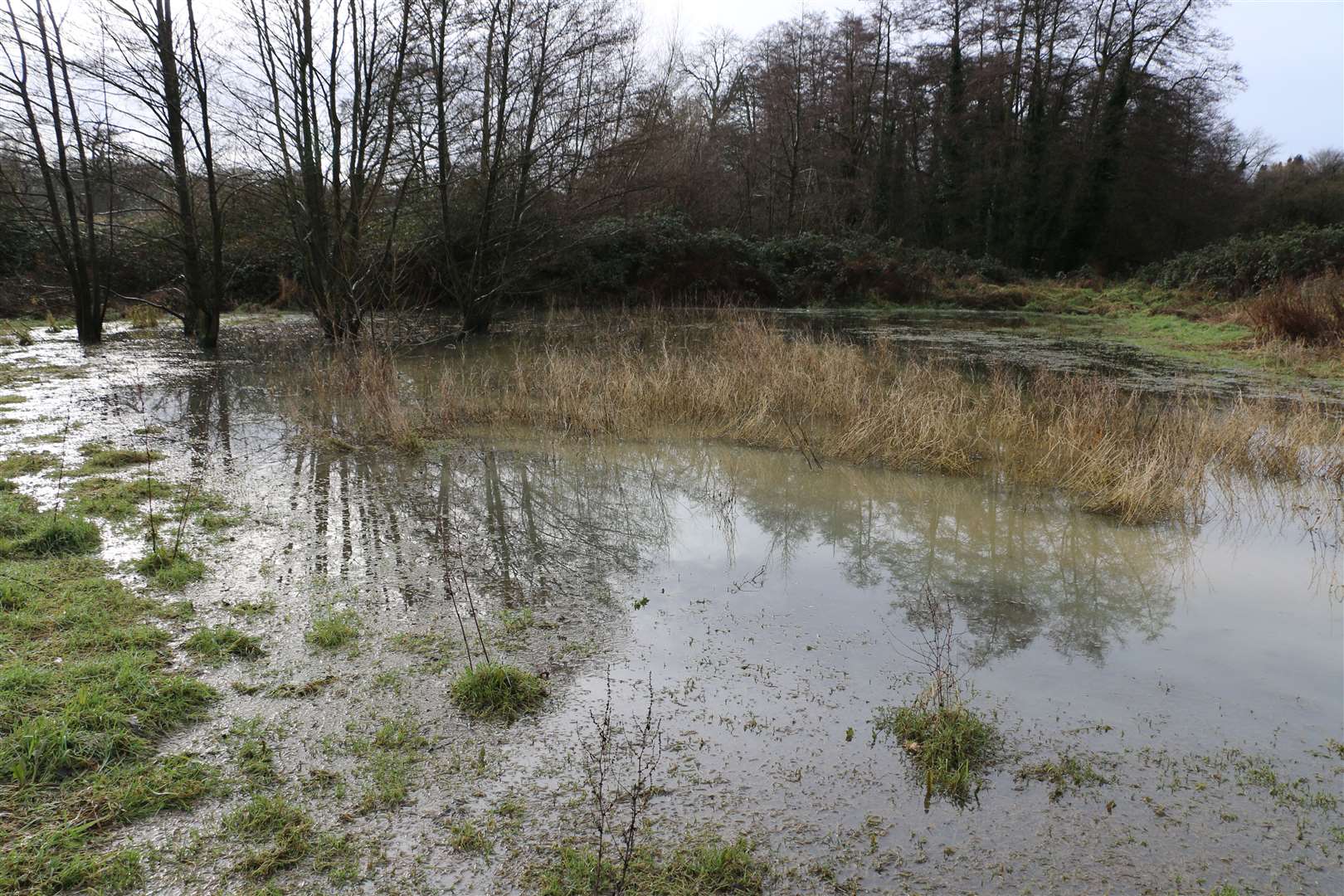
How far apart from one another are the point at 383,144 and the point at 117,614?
35.6 ft

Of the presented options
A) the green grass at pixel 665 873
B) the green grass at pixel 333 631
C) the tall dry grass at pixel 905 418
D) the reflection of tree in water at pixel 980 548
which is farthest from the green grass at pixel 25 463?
the green grass at pixel 665 873

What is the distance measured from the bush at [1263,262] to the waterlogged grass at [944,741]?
730 inches

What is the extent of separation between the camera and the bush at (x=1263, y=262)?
60.5ft

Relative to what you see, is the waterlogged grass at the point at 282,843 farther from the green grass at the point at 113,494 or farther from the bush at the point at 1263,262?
the bush at the point at 1263,262

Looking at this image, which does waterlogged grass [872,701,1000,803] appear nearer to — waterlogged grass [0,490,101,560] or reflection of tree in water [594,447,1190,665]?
reflection of tree in water [594,447,1190,665]

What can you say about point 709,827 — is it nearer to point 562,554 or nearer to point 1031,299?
point 562,554

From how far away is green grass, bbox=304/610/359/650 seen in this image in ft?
11.8

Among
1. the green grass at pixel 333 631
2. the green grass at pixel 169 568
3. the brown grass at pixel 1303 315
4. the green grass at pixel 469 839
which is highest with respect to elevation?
the brown grass at pixel 1303 315

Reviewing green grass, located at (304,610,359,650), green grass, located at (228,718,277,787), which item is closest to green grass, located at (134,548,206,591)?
green grass, located at (304,610,359,650)

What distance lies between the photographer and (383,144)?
12789 mm

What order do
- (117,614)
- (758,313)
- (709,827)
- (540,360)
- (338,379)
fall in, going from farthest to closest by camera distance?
(758,313)
(540,360)
(338,379)
(117,614)
(709,827)

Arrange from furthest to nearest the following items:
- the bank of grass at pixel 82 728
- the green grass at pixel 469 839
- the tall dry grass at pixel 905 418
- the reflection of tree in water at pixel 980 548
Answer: the tall dry grass at pixel 905 418, the reflection of tree in water at pixel 980 548, the green grass at pixel 469 839, the bank of grass at pixel 82 728

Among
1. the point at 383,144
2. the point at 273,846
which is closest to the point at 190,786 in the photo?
the point at 273,846

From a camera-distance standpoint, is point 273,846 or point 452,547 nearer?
point 273,846
